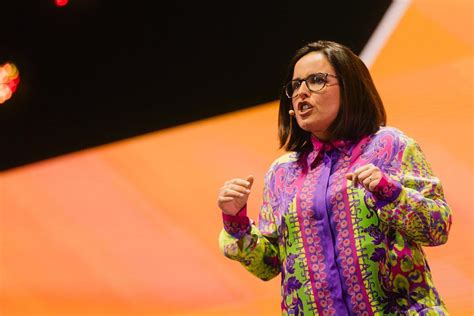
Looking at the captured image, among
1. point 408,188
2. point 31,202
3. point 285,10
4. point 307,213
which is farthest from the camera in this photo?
point 31,202

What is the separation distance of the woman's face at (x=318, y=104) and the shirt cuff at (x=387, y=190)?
0.26 metres

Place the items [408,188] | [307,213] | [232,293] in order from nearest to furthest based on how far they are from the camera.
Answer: [408,188] < [307,213] < [232,293]

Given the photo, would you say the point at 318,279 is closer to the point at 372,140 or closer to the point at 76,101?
the point at 372,140

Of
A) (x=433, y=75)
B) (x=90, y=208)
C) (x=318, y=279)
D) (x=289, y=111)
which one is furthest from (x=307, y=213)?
(x=90, y=208)

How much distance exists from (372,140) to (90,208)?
1.44 m

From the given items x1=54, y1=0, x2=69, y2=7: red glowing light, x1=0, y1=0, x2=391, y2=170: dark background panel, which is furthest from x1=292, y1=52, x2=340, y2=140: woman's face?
x1=54, y1=0, x2=69, y2=7: red glowing light

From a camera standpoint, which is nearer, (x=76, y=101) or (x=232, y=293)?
(x=232, y=293)

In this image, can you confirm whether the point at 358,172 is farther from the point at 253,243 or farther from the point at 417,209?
the point at 253,243

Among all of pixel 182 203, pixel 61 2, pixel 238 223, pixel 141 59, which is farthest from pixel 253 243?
pixel 61 2

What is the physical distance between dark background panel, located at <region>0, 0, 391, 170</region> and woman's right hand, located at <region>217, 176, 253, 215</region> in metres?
1.02

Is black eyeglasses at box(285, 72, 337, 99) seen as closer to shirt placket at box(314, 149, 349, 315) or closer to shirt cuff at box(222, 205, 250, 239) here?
shirt placket at box(314, 149, 349, 315)

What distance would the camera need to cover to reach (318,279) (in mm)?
1409

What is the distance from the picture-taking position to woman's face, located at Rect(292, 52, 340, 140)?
4.96 ft

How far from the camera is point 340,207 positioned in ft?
4.64
